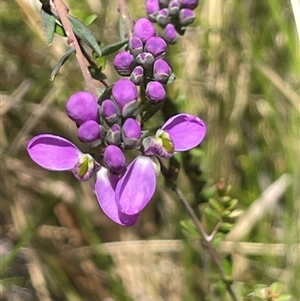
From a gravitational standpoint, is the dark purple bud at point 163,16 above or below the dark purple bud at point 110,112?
below

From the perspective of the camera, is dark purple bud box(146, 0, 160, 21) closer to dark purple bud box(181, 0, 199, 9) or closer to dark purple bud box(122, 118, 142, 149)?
dark purple bud box(181, 0, 199, 9)

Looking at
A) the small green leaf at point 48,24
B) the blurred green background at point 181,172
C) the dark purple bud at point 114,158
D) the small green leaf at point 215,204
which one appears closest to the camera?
the dark purple bud at point 114,158

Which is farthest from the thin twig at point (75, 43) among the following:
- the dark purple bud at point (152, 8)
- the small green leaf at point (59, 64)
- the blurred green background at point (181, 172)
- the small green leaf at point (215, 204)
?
the blurred green background at point (181, 172)

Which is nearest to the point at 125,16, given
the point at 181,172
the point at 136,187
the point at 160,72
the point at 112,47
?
the point at 112,47

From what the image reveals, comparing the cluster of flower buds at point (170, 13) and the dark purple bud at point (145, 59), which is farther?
the cluster of flower buds at point (170, 13)

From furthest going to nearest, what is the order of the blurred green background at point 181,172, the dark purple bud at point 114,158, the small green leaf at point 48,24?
the blurred green background at point 181,172 < the small green leaf at point 48,24 < the dark purple bud at point 114,158

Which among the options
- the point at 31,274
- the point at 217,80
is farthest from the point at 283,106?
the point at 31,274

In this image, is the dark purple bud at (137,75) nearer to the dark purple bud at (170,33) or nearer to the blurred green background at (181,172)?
the dark purple bud at (170,33)

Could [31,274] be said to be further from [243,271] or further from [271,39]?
[271,39]

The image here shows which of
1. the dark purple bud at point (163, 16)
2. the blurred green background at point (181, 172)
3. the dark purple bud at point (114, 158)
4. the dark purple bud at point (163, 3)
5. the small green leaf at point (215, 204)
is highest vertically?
the dark purple bud at point (114, 158)

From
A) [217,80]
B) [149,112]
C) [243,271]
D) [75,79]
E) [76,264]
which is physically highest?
[149,112]
